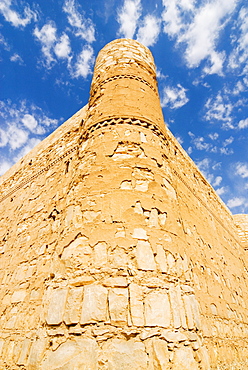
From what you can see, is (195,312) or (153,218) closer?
(195,312)

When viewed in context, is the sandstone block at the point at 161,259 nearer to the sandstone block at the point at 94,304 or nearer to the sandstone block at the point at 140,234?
the sandstone block at the point at 140,234

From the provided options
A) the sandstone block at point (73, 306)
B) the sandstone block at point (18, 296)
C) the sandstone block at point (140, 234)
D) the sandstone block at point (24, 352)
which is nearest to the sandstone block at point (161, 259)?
the sandstone block at point (140, 234)

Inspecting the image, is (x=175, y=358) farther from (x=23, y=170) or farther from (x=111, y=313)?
(x=23, y=170)

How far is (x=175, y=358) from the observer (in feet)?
6.04

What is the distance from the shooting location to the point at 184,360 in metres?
1.88

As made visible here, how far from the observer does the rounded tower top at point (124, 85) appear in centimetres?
372

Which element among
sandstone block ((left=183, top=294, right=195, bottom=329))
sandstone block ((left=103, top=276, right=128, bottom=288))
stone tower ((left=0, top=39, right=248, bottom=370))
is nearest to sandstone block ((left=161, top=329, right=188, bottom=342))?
stone tower ((left=0, top=39, right=248, bottom=370))

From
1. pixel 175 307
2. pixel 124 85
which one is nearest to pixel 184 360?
pixel 175 307

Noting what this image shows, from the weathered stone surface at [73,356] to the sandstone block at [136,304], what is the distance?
0.35m

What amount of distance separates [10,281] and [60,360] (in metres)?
2.55

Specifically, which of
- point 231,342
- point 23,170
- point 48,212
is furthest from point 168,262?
point 23,170

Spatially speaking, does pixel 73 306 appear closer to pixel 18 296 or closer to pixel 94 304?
pixel 94 304

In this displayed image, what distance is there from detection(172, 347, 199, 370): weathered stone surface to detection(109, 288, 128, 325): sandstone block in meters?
0.47

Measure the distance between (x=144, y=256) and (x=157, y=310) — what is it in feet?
1.47
